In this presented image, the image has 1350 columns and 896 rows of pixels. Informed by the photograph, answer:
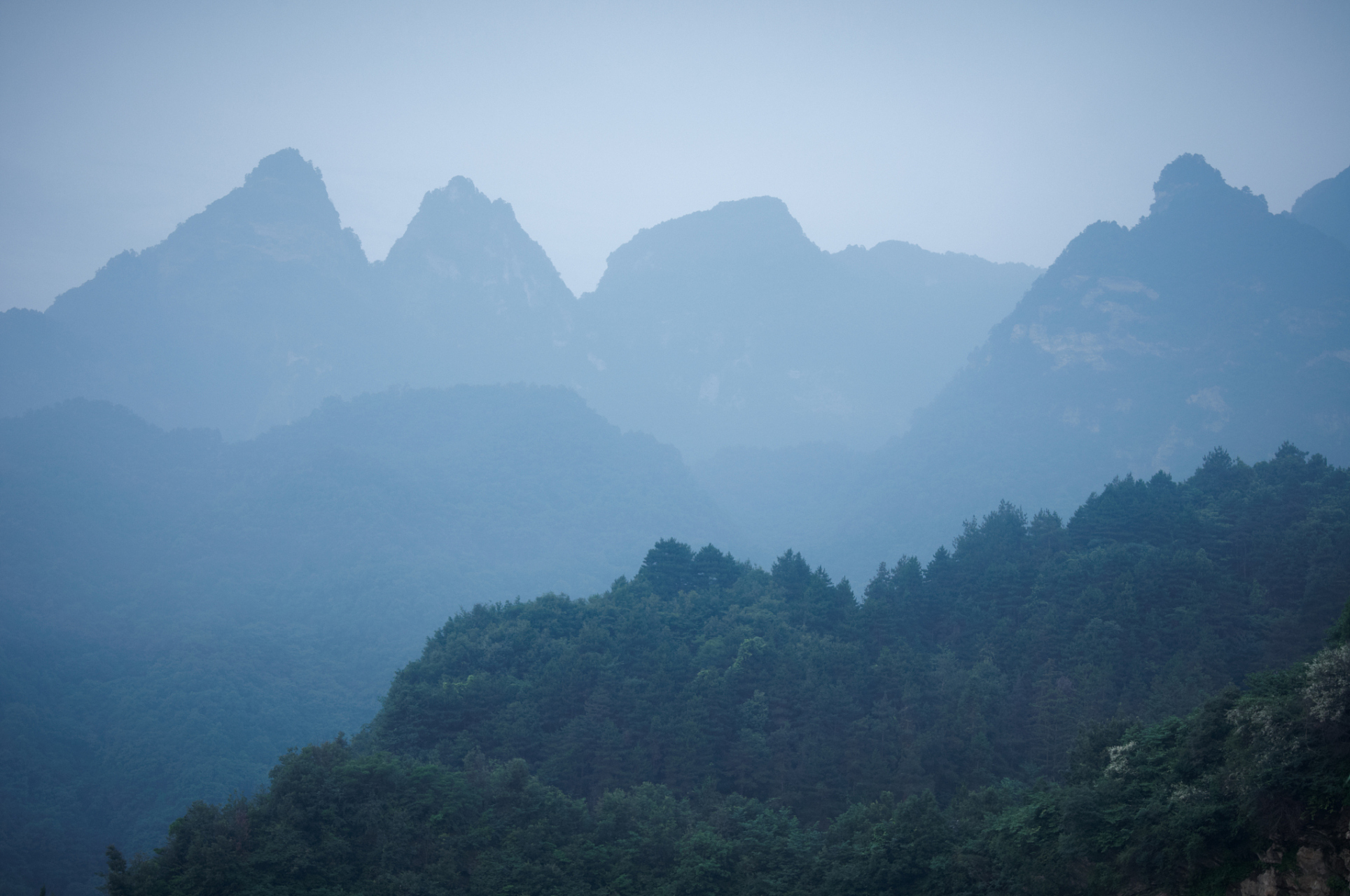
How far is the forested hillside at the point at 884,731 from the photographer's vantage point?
16125 millimetres

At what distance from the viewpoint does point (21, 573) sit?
249 feet

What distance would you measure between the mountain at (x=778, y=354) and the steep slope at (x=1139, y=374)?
3998cm

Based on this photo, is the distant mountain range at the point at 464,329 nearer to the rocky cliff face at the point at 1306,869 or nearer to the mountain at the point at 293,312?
the mountain at the point at 293,312

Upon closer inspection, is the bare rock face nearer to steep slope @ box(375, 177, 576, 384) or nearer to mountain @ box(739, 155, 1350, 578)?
mountain @ box(739, 155, 1350, 578)

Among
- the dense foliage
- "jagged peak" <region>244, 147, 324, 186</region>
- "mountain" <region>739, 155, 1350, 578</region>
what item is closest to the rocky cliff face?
the dense foliage

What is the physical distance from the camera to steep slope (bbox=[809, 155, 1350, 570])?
97.6 m

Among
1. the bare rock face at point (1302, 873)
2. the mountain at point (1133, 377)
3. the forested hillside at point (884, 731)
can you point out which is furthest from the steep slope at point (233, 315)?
the bare rock face at point (1302, 873)

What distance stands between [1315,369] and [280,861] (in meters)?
116

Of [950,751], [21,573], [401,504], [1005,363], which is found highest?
[1005,363]

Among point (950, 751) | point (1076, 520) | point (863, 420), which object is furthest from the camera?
point (863, 420)

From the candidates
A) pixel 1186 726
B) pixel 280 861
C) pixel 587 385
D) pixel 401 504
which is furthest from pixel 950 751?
pixel 587 385

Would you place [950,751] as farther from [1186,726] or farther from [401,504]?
[401,504]

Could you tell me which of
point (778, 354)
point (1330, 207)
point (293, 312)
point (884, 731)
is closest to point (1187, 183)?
point (1330, 207)

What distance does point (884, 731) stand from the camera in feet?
103
